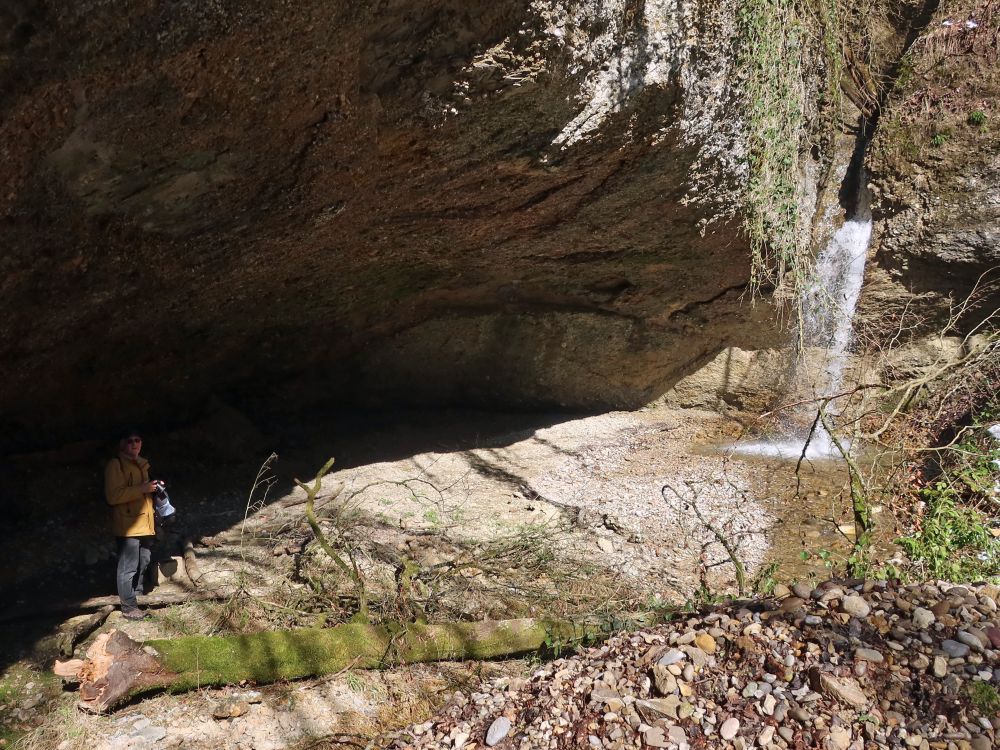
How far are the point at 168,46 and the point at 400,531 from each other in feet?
12.3

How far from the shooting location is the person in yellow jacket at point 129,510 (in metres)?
4.56

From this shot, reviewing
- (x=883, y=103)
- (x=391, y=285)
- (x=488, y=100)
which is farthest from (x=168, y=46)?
(x=883, y=103)

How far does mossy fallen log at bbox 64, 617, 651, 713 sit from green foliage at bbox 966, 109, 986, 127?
Result: 19.4 feet

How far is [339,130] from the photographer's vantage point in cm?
428

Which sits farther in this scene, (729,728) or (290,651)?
(290,651)

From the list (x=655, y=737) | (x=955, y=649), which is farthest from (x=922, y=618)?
(x=655, y=737)

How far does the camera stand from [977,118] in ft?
22.9

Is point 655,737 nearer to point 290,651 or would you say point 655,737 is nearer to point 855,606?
point 855,606

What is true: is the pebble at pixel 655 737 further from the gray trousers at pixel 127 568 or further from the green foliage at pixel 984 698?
the gray trousers at pixel 127 568

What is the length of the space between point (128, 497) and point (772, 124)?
5.18 meters

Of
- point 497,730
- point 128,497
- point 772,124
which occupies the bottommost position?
point 497,730

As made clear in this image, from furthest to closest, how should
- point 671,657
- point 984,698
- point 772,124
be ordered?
1. point 772,124
2. point 671,657
3. point 984,698

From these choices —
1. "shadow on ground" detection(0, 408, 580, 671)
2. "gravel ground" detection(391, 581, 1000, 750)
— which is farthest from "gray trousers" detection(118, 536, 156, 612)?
"gravel ground" detection(391, 581, 1000, 750)

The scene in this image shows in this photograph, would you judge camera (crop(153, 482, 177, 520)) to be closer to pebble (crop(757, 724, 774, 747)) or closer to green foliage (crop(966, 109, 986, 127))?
pebble (crop(757, 724, 774, 747))
